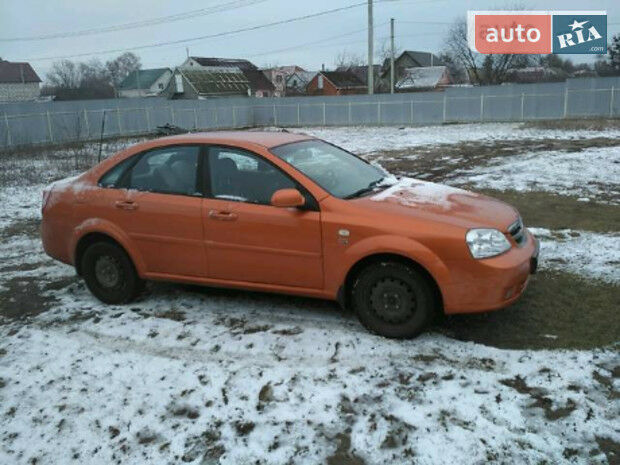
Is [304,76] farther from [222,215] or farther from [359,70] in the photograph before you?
[222,215]

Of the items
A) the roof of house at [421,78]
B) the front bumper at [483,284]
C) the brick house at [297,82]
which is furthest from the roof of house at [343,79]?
the front bumper at [483,284]

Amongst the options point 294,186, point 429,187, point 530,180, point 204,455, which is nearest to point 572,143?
point 530,180

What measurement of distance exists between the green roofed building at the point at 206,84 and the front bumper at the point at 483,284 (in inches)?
2072

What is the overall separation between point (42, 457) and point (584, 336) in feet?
12.3

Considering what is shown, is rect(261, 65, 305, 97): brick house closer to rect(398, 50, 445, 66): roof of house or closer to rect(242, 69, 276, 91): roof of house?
rect(242, 69, 276, 91): roof of house

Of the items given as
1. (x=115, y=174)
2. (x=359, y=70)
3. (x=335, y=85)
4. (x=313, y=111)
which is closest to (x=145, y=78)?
(x=359, y=70)

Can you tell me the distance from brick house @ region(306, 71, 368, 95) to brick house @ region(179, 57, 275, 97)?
6450 mm

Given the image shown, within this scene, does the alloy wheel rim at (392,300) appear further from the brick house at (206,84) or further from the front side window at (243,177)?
the brick house at (206,84)

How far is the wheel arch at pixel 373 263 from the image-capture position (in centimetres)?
415

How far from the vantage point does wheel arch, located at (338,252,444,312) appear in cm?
415

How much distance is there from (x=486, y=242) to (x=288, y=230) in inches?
58.9

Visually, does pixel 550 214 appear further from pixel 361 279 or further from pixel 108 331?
pixel 108 331

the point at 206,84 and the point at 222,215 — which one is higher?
the point at 206,84

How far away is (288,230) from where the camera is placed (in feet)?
14.5
